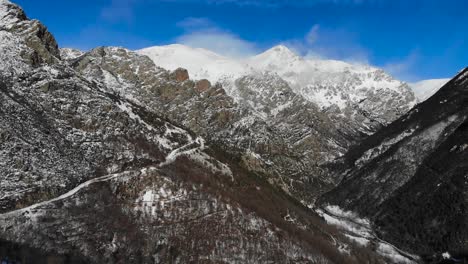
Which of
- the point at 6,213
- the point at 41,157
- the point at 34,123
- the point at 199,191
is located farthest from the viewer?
the point at 199,191

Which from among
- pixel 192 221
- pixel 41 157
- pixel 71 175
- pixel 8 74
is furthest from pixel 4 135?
pixel 192 221

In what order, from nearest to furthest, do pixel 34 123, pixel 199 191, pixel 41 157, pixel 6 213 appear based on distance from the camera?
pixel 6 213 → pixel 41 157 → pixel 34 123 → pixel 199 191

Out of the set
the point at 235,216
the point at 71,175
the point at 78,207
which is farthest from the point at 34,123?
the point at 235,216

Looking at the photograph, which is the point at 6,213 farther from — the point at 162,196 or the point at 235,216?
the point at 235,216

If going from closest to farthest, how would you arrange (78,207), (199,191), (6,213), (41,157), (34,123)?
1. (6,213)
2. (78,207)
3. (41,157)
4. (34,123)
5. (199,191)

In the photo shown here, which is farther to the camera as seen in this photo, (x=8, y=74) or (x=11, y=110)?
(x=8, y=74)

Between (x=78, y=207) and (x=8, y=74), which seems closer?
(x=78, y=207)

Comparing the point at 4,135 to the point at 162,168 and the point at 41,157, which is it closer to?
the point at 41,157

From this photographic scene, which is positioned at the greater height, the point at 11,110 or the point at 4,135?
the point at 11,110

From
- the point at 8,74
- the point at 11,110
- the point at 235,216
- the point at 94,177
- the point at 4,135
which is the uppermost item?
the point at 8,74
